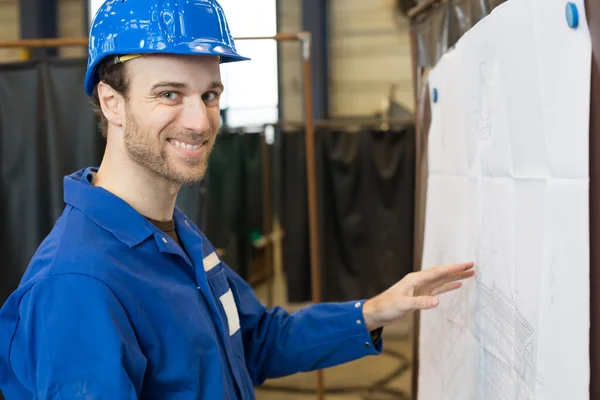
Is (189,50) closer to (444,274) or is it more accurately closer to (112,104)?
(112,104)

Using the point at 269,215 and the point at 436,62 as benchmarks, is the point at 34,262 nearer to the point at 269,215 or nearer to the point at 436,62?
the point at 436,62

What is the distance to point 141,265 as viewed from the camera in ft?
3.42

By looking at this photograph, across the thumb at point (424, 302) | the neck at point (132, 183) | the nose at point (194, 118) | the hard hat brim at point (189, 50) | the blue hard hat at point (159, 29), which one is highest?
the blue hard hat at point (159, 29)

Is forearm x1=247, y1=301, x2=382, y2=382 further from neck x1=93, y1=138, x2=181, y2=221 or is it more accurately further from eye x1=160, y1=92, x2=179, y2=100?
eye x1=160, y1=92, x2=179, y2=100

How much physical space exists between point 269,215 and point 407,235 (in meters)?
0.87

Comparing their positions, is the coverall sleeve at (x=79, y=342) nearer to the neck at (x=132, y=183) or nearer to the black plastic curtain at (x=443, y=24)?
the neck at (x=132, y=183)

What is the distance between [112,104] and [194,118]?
17 cm

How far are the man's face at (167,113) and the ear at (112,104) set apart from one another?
0.08ft

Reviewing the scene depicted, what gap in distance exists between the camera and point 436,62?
4.68ft

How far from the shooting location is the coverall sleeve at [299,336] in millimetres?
1364

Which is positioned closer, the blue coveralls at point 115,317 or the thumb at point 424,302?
the blue coveralls at point 115,317

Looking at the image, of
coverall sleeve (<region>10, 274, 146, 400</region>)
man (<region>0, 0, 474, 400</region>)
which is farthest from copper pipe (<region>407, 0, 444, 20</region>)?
coverall sleeve (<region>10, 274, 146, 400</region>)

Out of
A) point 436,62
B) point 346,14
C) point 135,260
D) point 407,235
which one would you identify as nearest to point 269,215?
point 407,235

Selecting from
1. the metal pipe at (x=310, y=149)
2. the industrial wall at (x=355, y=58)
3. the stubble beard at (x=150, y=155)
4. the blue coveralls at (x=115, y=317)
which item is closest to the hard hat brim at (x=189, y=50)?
the stubble beard at (x=150, y=155)
